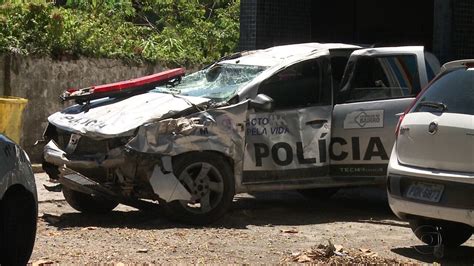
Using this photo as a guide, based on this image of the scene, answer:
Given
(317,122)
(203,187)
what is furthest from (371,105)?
(203,187)

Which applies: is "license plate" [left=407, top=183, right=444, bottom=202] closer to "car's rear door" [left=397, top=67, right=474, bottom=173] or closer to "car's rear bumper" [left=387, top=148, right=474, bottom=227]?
"car's rear bumper" [left=387, top=148, right=474, bottom=227]

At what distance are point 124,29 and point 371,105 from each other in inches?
302

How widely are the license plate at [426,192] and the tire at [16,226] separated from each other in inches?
126

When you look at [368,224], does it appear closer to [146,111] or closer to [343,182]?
[343,182]

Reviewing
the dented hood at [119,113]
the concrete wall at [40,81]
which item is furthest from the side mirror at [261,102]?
the concrete wall at [40,81]

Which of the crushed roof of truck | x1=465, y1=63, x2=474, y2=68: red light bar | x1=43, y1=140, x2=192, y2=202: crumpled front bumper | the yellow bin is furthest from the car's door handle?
the yellow bin

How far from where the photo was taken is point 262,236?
28.3 feet

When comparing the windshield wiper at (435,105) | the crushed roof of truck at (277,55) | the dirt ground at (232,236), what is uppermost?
the crushed roof of truck at (277,55)

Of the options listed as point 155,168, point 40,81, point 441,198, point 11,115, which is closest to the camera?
point 441,198

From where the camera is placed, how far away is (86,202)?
31.8ft

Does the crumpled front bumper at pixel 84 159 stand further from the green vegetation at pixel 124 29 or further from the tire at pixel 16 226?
the green vegetation at pixel 124 29

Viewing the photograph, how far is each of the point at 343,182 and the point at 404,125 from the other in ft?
7.49

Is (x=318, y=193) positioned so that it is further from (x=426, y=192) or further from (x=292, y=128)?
(x=426, y=192)

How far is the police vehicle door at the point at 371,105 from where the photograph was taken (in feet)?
32.2
